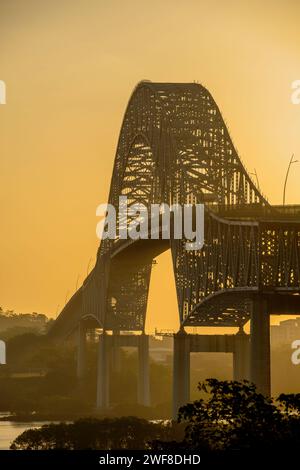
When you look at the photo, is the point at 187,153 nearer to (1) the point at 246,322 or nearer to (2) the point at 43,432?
(1) the point at 246,322

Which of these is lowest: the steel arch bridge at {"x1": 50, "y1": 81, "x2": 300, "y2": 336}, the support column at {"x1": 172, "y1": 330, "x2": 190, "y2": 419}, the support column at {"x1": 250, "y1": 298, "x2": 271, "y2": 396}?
the support column at {"x1": 172, "y1": 330, "x2": 190, "y2": 419}

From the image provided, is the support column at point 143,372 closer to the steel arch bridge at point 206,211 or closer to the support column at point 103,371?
the support column at point 103,371

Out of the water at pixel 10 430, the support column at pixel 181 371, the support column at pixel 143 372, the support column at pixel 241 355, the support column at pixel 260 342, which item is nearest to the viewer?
the support column at pixel 260 342

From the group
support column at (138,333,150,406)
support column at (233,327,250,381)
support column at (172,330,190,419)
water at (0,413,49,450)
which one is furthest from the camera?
support column at (138,333,150,406)

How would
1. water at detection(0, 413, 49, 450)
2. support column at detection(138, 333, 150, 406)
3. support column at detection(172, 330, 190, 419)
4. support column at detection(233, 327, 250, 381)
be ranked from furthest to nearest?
support column at detection(138, 333, 150, 406), support column at detection(233, 327, 250, 381), support column at detection(172, 330, 190, 419), water at detection(0, 413, 49, 450)

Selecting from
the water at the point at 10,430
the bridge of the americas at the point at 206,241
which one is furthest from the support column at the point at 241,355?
the water at the point at 10,430

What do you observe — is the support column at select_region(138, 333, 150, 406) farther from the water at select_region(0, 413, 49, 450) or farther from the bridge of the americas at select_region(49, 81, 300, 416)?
the water at select_region(0, 413, 49, 450)

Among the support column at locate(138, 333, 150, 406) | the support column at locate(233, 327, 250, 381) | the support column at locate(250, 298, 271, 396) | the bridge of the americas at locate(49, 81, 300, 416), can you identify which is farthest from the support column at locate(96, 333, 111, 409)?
the support column at locate(250, 298, 271, 396)
